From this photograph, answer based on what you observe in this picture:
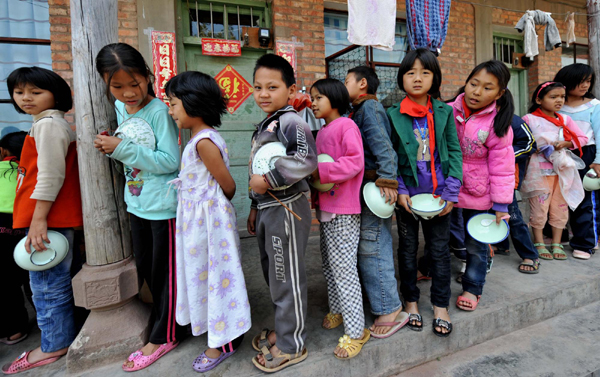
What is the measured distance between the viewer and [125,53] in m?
1.63

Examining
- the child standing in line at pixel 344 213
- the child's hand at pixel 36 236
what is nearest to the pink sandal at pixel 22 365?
the child's hand at pixel 36 236

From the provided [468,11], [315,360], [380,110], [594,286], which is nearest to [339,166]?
[380,110]

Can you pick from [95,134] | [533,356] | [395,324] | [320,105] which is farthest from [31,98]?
[533,356]

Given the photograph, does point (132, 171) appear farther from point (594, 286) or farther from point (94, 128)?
point (594, 286)

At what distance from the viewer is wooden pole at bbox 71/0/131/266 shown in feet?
5.73

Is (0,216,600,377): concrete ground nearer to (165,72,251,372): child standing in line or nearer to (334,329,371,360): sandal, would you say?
(334,329,371,360): sandal

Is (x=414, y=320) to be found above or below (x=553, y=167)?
below

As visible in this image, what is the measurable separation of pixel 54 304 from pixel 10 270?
1.79 feet

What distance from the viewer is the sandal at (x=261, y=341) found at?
183 cm

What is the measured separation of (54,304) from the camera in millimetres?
1905

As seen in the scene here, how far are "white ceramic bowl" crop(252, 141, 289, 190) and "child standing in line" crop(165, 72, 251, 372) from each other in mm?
214

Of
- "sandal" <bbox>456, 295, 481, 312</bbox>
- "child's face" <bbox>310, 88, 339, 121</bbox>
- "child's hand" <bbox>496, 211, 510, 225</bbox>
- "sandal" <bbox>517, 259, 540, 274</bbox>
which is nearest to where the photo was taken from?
"child's face" <bbox>310, 88, 339, 121</bbox>

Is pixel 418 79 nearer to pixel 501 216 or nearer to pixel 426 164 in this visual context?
pixel 426 164

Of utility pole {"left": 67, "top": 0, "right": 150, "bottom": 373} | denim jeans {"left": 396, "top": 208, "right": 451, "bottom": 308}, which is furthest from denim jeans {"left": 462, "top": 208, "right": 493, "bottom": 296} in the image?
utility pole {"left": 67, "top": 0, "right": 150, "bottom": 373}
